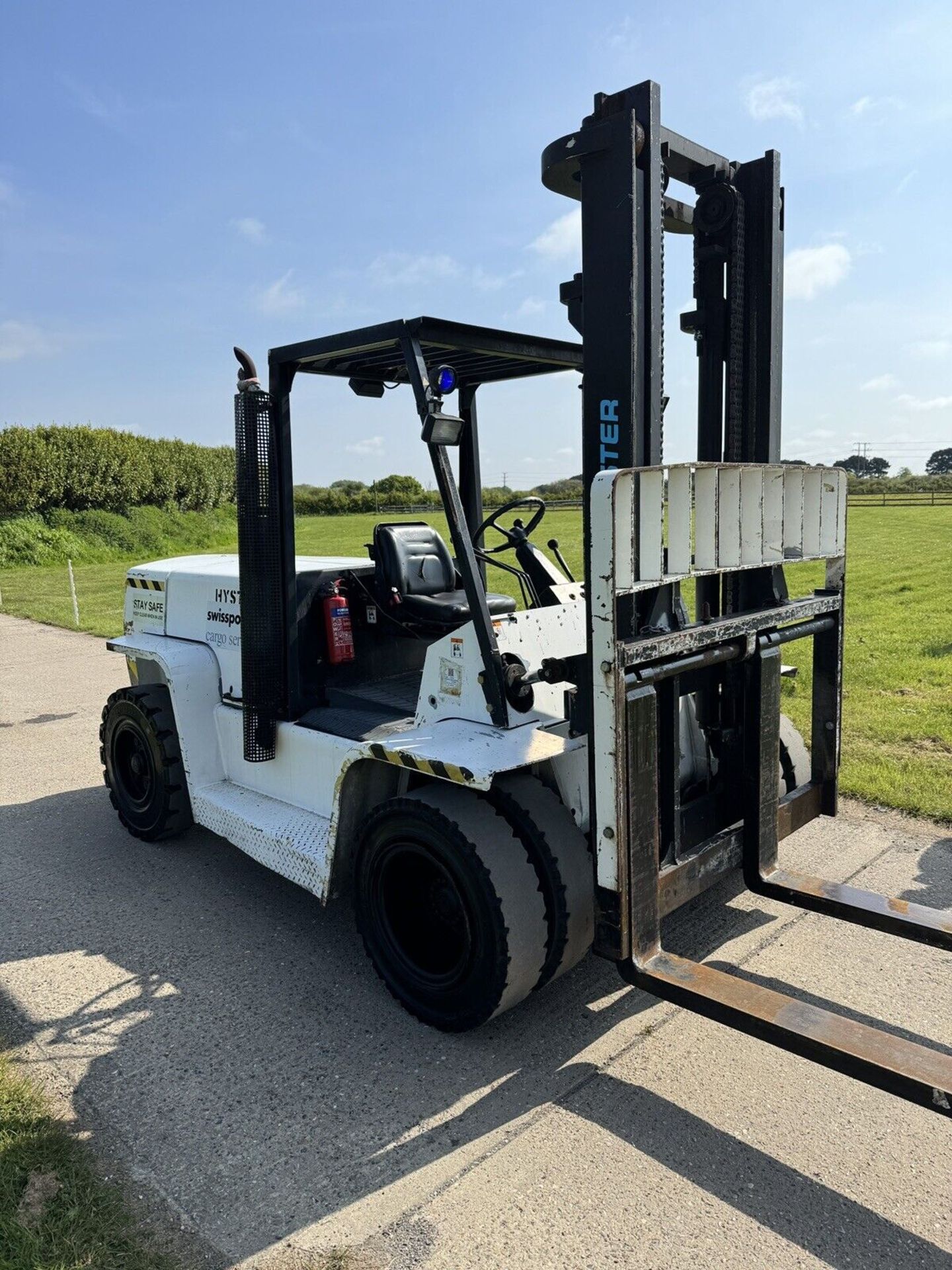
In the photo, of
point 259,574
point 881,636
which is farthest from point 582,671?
point 881,636

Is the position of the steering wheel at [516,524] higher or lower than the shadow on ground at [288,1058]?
higher

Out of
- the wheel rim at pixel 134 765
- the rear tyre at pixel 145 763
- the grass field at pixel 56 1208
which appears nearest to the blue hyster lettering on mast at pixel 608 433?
the grass field at pixel 56 1208

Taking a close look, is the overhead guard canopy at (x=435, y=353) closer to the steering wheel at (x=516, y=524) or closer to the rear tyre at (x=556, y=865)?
the steering wheel at (x=516, y=524)

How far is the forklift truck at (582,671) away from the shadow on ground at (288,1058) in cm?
28

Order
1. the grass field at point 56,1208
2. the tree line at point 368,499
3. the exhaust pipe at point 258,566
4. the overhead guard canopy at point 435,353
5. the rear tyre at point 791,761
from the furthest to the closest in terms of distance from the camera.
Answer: the tree line at point 368,499 < the rear tyre at point 791,761 < the exhaust pipe at point 258,566 < the overhead guard canopy at point 435,353 < the grass field at point 56,1208

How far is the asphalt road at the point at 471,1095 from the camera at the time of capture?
8.46ft

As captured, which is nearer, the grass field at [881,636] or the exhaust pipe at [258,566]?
the exhaust pipe at [258,566]

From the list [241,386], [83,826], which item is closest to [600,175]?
[241,386]

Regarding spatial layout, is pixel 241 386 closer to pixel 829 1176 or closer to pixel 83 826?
pixel 83 826

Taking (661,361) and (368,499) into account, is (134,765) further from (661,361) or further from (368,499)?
(368,499)

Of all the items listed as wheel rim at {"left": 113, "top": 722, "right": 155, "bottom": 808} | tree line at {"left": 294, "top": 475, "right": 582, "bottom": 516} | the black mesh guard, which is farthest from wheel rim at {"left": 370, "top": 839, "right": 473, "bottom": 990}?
tree line at {"left": 294, "top": 475, "right": 582, "bottom": 516}

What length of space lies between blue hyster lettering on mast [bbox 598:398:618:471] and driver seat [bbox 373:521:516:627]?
140 cm

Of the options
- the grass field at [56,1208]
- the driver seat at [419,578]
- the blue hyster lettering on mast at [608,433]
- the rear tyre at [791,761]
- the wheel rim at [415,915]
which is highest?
the blue hyster lettering on mast at [608,433]

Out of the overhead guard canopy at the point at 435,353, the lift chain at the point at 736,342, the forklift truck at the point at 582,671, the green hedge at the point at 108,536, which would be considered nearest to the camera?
the forklift truck at the point at 582,671
